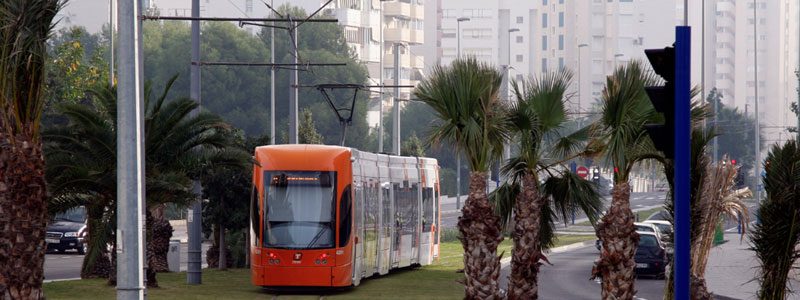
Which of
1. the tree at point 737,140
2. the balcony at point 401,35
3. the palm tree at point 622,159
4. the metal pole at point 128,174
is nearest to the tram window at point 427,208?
the palm tree at point 622,159

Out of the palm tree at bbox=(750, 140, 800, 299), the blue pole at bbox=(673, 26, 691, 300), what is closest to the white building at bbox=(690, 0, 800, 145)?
the palm tree at bbox=(750, 140, 800, 299)

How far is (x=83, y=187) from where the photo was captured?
2484 centimetres

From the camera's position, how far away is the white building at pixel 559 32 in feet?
536

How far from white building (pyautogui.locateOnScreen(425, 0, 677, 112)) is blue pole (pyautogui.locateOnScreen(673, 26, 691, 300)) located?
5864 inches

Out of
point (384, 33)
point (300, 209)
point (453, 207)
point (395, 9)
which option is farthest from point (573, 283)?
point (395, 9)

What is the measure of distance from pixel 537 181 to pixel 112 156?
748cm

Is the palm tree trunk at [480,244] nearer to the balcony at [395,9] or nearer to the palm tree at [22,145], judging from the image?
the palm tree at [22,145]

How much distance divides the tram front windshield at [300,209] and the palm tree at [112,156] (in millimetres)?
985

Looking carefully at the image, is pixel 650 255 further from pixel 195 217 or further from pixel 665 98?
pixel 665 98

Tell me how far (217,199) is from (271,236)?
766cm

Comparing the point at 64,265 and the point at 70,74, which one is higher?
the point at 70,74

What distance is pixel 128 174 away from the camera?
14.2 meters

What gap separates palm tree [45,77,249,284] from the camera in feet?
79.7

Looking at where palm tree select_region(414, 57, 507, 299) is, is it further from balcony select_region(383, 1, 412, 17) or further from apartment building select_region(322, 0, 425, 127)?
balcony select_region(383, 1, 412, 17)
